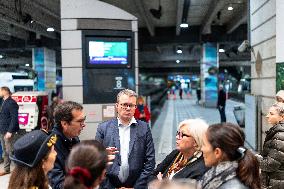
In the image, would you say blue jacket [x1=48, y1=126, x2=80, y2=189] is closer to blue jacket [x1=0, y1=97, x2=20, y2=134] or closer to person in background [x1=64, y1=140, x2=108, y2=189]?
person in background [x1=64, y1=140, x2=108, y2=189]

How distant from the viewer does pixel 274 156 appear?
3.17 meters

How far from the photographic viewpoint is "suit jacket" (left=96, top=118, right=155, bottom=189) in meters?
3.00

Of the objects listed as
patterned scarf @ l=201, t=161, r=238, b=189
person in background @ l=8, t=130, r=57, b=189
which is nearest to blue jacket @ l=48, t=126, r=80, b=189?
person in background @ l=8, t=130, r=57, b=189

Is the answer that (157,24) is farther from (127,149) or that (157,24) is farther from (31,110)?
(127,149)

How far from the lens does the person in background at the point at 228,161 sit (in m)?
1.88

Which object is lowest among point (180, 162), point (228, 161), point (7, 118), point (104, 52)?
point (7, 118)

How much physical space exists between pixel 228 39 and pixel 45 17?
33.3 ft

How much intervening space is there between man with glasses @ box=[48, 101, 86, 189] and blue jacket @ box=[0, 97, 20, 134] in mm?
4514

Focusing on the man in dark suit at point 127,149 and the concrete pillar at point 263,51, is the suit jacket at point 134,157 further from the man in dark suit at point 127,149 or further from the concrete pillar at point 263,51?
the concrete pillar at point 263,51

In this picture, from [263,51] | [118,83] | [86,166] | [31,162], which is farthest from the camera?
[263,51]

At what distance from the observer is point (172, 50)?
30078 millimetres

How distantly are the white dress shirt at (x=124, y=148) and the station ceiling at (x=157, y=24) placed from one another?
6776mm

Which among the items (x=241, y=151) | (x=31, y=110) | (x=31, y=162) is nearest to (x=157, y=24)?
(x=31, y=110)

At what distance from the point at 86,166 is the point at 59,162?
872 millimetres
